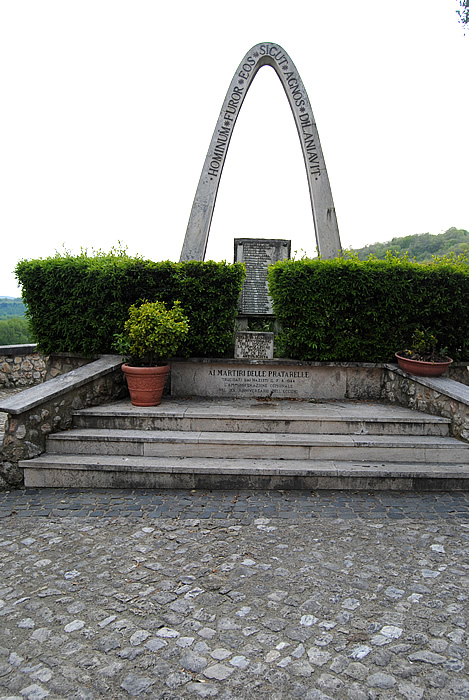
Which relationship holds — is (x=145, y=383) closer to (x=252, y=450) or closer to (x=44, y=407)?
(x=44, y=407)

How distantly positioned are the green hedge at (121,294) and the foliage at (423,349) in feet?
8.13

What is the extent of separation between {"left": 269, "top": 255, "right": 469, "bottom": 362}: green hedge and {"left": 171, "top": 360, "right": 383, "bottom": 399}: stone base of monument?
0.67 ft

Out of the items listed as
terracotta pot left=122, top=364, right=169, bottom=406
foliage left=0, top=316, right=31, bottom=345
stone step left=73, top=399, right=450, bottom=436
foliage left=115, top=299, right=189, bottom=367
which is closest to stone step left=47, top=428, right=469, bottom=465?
stone step left=73, top=399, right=450, bottom=436

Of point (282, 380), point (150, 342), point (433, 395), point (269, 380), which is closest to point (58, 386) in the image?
point (150, 342)

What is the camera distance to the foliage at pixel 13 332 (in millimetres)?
15948

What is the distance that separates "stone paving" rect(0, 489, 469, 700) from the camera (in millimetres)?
2277

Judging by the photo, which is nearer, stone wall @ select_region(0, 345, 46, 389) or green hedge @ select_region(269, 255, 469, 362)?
green hedge @ select_region(269, 255, 469, 362)

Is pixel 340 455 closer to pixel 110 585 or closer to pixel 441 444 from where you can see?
pixel 441 444

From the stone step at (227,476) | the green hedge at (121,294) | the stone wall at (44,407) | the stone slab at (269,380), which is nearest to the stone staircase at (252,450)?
the stone step at (227,476)

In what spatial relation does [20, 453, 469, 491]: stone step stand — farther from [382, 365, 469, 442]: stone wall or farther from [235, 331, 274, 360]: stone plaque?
[235, 331, 274, 360]: stone plaque

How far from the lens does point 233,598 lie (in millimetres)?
2916

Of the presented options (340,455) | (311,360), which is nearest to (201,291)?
(311,360)

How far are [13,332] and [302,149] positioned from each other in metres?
11.9

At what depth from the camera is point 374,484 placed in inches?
187
